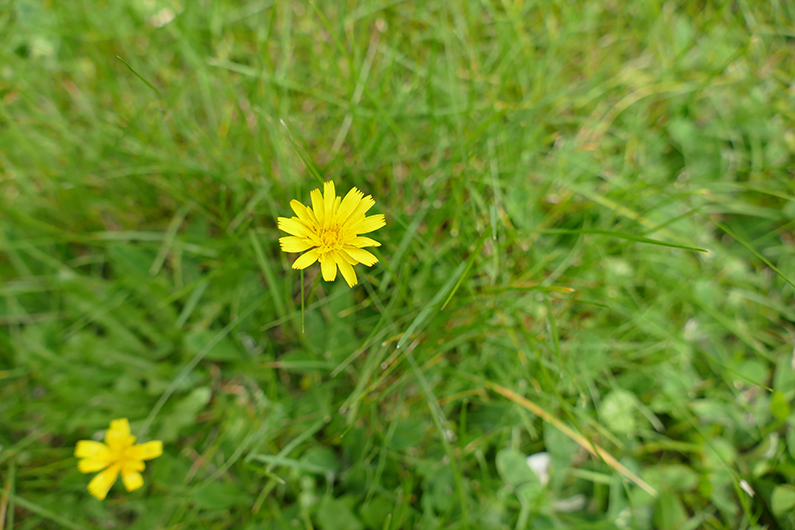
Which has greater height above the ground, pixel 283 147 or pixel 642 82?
pixel 283 147

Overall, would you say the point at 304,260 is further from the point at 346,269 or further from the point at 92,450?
the point at 92,450

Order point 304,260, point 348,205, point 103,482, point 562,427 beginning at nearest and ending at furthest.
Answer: point 304,260, point 348,205, point 103,482, point 562,427

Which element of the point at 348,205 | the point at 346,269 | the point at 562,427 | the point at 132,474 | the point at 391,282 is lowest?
the point at 562,427

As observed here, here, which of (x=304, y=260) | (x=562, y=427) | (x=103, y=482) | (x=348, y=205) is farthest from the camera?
(x=562, y=427)

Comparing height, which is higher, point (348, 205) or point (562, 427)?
point (348, 205)

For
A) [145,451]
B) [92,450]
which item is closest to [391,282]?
[145,451]

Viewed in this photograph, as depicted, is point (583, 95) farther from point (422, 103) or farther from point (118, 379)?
point (118, 379)

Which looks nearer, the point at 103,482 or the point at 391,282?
the point at 103,482

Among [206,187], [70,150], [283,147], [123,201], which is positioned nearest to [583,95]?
[283,147]
